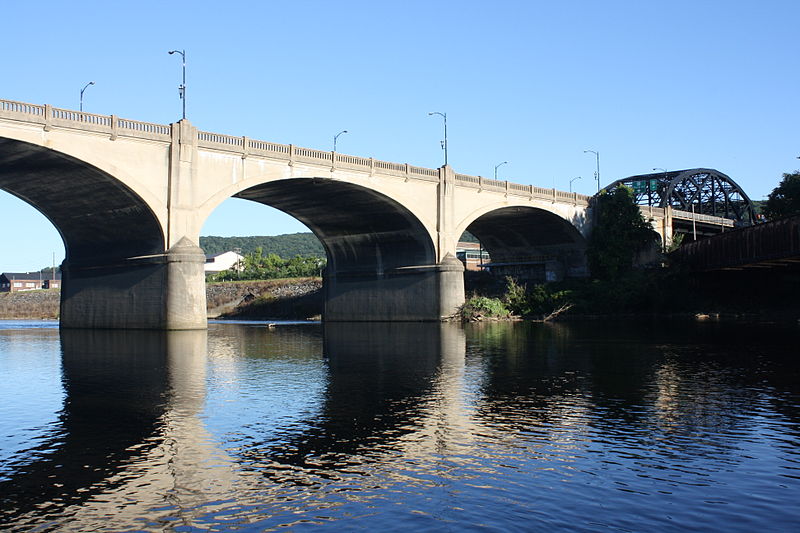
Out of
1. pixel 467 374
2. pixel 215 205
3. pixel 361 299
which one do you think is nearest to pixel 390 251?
pixel 361 299

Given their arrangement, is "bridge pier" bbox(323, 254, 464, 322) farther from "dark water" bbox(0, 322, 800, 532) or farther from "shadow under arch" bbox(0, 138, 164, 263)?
"dark water" bbox(0, 322, 800, 532)

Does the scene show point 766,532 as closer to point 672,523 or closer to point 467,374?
point 672,523

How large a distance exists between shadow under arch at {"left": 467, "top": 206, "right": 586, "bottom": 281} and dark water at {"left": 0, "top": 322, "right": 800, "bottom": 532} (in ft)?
198

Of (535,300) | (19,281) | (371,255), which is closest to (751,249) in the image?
(535,300)

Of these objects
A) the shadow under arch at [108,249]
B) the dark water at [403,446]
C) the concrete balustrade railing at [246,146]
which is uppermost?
the concrete balustrade railing at [246,146]

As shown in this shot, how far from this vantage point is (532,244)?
9969 centimetres

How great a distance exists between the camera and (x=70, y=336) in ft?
169

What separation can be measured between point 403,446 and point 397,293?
6130 cm

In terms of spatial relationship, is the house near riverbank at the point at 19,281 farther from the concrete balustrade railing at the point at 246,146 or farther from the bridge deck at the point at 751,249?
the bridge deck at the point at 751,249

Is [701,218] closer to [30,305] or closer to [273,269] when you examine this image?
[273,269]

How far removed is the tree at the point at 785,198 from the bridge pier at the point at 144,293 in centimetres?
6599

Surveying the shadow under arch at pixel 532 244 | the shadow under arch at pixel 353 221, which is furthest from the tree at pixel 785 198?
the shadow under arch at pixel 353 221

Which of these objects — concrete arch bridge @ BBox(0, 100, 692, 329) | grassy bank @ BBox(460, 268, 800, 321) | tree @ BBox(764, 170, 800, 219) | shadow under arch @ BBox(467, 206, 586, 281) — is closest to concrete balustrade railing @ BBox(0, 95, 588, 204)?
concrete arch bridge @ BBox(0, 100, 692, 329)

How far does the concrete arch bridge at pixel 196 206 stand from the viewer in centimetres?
4912
